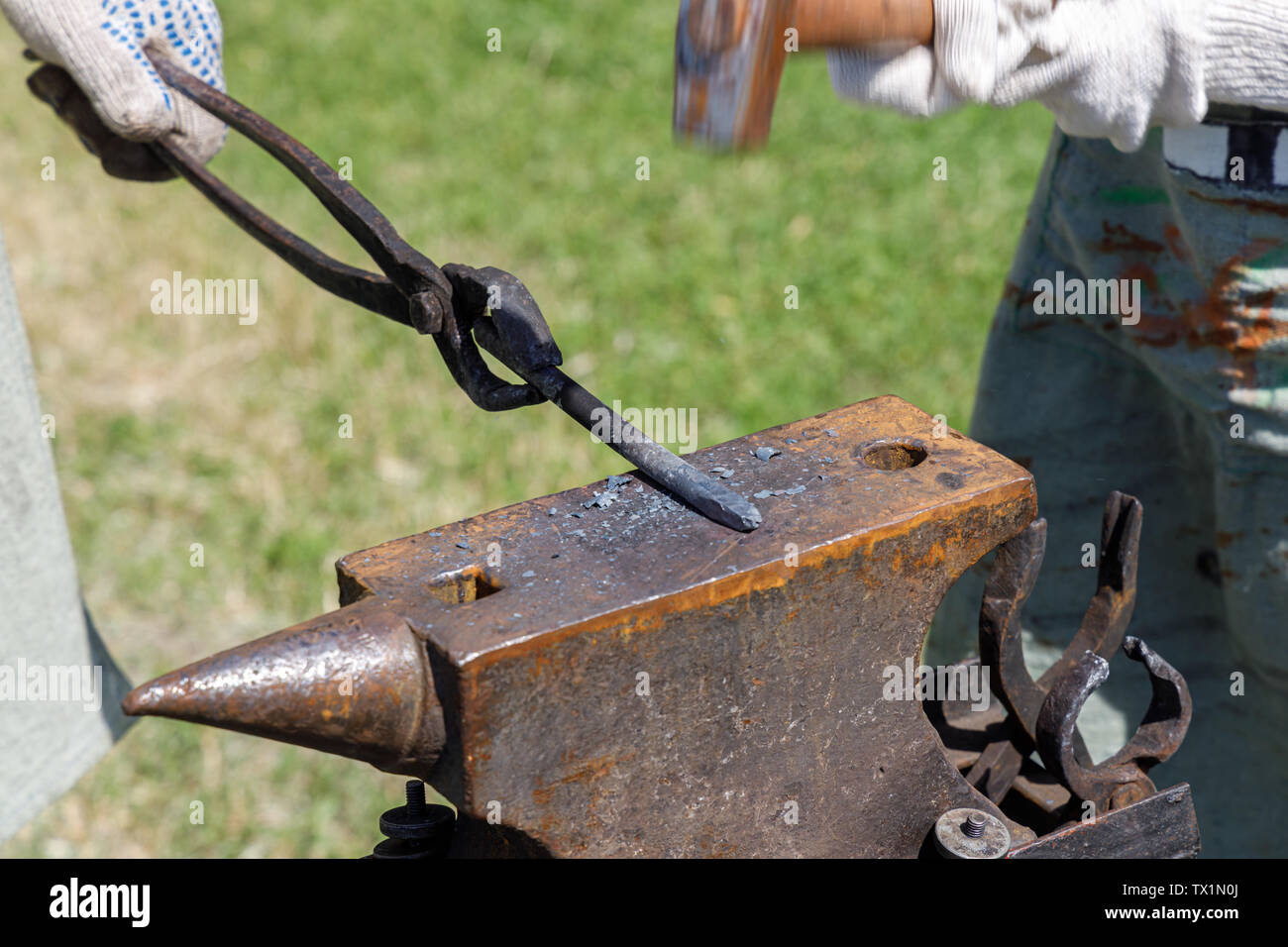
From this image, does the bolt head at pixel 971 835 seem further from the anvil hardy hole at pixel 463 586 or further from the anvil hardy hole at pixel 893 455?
the anvil hardy hole at pixel 463 586

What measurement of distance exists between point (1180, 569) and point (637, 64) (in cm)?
394

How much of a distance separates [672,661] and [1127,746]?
64 cm

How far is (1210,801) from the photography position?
214 centimetres

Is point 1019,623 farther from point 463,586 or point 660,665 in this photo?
point 463,586

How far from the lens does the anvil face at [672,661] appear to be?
1.16 metres

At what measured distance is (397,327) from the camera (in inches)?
162

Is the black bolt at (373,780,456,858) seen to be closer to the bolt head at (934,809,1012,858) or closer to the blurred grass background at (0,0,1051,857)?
the bolt head at (934,809,1012,858)

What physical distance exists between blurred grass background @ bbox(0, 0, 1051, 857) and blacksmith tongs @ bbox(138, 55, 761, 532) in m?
1.47

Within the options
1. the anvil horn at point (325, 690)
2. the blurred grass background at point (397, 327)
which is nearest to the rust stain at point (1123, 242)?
the anvil horn at point (325, 690)

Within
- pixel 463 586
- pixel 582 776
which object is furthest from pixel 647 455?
pixel 582 776

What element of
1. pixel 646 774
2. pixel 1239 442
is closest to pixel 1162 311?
pixel 1239 442

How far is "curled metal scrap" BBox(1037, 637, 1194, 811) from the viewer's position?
1424 mm

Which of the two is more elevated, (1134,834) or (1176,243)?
(1176,243)
